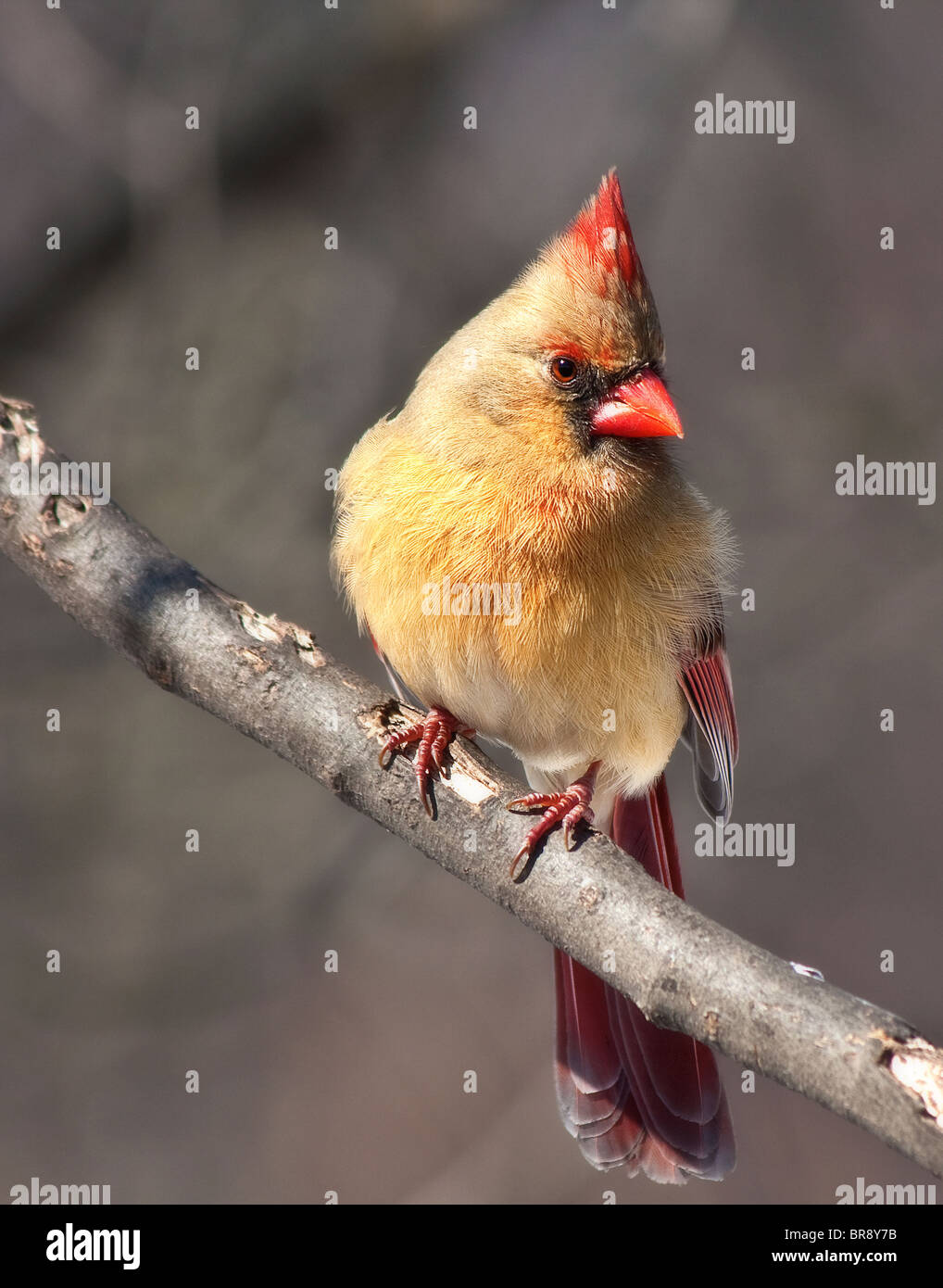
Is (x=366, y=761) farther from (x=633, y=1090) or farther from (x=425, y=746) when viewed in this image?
(x=633, y=1090)

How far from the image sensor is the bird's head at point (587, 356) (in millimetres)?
2756

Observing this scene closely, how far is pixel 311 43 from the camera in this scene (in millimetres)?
4789

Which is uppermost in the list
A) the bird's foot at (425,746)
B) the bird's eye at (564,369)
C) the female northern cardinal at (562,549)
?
the bird's eye at (564,369)

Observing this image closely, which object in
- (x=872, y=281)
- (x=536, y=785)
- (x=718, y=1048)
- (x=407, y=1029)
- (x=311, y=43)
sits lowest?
(x=407, y=1029)

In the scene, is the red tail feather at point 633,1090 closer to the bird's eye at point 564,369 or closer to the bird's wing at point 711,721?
the bird's wing at point 711,721

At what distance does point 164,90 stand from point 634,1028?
12.3 ft

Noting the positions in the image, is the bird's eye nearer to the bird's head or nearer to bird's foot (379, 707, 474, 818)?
the bird's head

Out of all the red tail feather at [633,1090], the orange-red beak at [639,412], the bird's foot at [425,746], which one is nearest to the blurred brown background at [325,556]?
the red tail feather at [633,1090]

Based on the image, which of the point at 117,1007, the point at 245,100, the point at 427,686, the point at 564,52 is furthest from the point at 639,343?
the point at 117,1007

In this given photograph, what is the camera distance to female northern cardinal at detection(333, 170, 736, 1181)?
2727 mm

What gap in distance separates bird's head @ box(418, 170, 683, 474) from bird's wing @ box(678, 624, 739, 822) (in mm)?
583

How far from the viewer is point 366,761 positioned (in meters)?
2.52

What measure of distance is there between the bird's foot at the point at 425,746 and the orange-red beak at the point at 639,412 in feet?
2.42

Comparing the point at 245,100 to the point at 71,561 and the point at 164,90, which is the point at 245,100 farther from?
the point at 71,561
